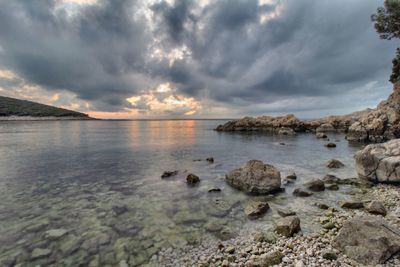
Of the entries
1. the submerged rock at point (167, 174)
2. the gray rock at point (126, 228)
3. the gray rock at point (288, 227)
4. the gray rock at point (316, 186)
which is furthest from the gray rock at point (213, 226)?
the submerged rock at point (167, 174)

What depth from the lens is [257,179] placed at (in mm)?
12789

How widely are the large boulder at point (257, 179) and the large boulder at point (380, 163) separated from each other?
6458mm

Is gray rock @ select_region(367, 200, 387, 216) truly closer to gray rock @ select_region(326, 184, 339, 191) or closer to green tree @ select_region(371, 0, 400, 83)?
gray rock @ select_region(326, 184, 339, 191)

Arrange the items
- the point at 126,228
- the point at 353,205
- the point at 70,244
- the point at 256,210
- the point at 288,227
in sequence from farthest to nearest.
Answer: the point at 353,205
the point at 256,210
the point at 126,228
the point at 288,227
the point at 70,244

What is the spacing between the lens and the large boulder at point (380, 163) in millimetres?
12602

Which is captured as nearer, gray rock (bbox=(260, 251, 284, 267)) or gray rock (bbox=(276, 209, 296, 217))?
gray rock (bbox=(260, 251, 284, 267))

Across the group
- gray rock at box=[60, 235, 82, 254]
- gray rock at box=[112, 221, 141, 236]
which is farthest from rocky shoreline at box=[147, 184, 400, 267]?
gray rock at box=[60, 235, 82, 254]

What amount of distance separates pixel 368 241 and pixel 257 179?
7233mm

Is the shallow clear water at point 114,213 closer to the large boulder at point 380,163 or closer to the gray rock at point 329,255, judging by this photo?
the gray rock at point 329,255

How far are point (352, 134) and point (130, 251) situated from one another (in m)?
54.0

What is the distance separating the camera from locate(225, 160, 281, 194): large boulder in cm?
1251

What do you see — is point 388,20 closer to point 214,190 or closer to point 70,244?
point 214,190

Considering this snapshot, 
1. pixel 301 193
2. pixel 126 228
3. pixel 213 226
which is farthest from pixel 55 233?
pixel 301 193

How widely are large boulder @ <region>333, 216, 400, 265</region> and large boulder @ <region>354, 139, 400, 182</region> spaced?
9.04 metres
